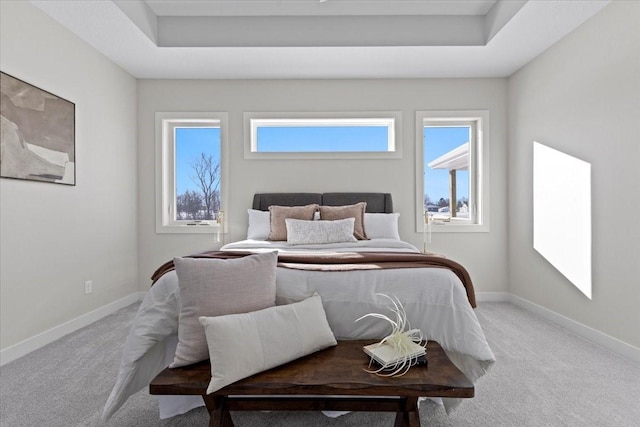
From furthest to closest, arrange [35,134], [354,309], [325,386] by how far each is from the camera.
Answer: [35,134] → [354,309] → [325,386]

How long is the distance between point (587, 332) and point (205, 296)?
3044mm

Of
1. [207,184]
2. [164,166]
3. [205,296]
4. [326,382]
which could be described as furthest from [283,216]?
[326,382]

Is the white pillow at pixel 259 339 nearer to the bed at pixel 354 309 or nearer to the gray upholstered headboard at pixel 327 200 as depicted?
the bed at pixel 354 309

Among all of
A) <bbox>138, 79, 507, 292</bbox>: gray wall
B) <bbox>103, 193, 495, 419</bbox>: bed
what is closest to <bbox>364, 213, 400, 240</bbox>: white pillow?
<bbox>138, 79, 507, 292</bbox>: gray wall

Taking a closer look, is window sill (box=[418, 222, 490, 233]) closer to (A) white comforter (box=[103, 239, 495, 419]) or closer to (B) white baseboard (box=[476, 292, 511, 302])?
(B) white baseboard (box=[476, 292, 511, 302])

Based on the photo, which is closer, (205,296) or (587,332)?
(205,296)

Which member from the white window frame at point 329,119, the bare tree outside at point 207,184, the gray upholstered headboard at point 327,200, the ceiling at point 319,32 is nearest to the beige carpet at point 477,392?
the gray upholstered headboard at point 327,200

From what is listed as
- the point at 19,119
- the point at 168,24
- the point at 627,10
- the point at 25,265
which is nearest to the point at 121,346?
the point at 25,265

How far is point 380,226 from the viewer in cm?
353

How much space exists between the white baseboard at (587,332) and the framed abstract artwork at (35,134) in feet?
14.8

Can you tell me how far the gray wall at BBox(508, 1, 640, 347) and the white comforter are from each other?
1.67 metres

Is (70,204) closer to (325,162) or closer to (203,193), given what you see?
(203,193)

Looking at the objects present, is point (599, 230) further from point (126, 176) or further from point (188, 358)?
point (126, 176)

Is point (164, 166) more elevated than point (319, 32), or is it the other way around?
point (319, 32)
